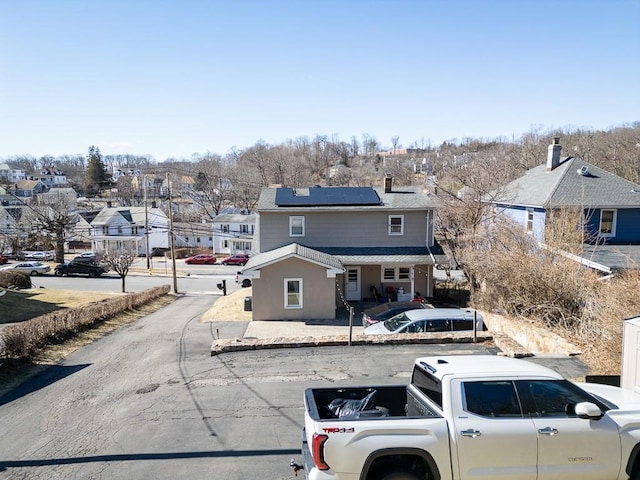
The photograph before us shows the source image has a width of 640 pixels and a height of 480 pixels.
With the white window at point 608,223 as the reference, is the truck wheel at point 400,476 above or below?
below

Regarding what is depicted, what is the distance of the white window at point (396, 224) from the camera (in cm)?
2559

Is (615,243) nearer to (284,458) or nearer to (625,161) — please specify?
(284,458)

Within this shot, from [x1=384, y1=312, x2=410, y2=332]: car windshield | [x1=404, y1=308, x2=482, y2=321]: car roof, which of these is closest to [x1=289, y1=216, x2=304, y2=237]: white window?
[x1=384, y1=312, x2=410, y2=332]: car windshield

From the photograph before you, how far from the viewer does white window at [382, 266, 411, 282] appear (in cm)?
2542

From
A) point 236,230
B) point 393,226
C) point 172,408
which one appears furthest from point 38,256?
point 172,408

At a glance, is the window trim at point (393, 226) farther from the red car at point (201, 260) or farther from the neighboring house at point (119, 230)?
the neighboring house at point (119, 230)

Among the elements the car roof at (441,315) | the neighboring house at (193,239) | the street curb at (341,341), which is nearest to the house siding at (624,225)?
the car roof at (441,315)

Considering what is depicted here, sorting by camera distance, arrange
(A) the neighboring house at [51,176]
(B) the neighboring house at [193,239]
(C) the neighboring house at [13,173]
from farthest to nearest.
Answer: (C) the neighboring house at [13,173], (A) the neighboring house at [51,176], (B) the neighboring house at [193,239]

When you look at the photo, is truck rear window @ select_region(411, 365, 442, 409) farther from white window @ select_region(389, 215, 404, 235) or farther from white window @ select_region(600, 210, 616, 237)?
white window @ select_region(600, 210, 616, 237)

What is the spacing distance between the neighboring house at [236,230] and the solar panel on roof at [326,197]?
103 feet

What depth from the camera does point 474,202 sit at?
96.2 ft

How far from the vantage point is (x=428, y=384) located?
5.97 meters

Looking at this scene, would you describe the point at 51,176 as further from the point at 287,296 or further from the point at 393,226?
the point at 287,296

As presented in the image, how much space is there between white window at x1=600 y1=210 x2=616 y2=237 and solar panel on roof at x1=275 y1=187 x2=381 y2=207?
39.8 ft
